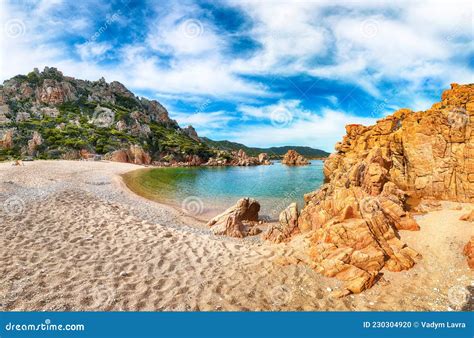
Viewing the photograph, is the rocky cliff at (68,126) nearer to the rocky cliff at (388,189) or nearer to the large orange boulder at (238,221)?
the large orange boulder at (238,221)

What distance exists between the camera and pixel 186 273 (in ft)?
38.8

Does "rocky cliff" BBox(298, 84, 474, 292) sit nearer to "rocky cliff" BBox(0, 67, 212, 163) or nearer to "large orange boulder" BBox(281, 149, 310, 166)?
"rocky cliff" BBox(0, 67, 212, 163)

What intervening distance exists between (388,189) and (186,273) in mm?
16819

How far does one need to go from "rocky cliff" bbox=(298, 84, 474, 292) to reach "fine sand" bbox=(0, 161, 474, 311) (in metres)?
0.83

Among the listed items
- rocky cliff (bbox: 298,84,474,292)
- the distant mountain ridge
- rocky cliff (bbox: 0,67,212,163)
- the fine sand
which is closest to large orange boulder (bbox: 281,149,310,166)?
the distant mountain ridge

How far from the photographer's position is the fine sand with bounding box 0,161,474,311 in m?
9.52

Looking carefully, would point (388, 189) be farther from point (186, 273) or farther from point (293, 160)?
point (293, 160)

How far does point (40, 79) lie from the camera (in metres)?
166

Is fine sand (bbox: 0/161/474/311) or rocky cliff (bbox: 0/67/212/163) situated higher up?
rocky cliff (bbox: 0/67/212/163)

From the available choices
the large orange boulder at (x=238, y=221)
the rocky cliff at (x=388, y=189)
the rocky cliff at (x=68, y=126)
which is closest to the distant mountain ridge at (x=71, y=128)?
the rocky cliff at (x=68, y=126)

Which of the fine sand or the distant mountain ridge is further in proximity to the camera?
the distant mountain ridge

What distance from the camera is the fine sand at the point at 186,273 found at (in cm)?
952

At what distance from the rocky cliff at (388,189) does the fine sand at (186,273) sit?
83 centimetres

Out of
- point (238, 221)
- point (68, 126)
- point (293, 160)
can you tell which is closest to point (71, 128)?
point (68, 126)
